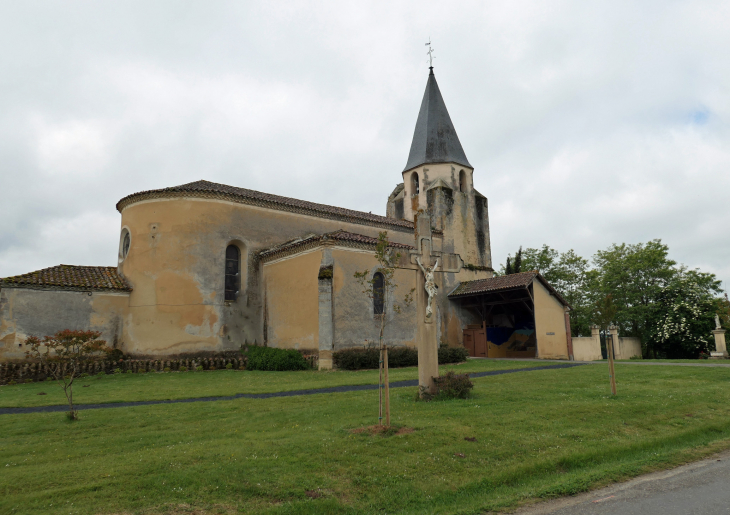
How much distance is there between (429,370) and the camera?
10.7 m

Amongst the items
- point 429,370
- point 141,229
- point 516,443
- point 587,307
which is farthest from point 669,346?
point 141,229

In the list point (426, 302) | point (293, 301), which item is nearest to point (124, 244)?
point (293, 301)

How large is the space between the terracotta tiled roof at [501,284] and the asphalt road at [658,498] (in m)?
19.6

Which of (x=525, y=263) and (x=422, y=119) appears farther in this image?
(x=525, y=263)

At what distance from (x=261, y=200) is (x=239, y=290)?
5.05m

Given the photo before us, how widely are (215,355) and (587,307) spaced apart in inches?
1287

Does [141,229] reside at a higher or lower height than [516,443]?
higher

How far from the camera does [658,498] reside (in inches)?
212

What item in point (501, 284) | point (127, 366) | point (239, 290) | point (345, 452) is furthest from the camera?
point (501, 284)

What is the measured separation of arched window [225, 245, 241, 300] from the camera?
24844 millimetres

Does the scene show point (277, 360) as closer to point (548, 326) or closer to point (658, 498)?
point (548, 326)

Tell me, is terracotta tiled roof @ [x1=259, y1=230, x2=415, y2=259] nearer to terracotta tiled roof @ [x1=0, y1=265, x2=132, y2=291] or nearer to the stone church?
the stone church

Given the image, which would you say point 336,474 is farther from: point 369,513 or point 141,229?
point 141,229

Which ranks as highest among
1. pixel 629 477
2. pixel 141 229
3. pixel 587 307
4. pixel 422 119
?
pixel 422 119
